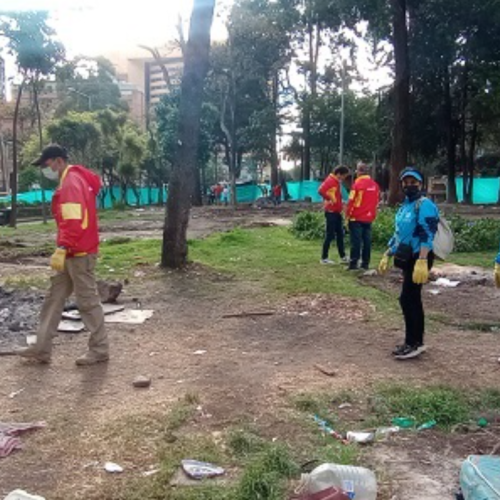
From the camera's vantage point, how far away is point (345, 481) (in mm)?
3074

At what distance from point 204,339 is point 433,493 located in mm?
3544

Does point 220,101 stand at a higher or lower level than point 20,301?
higher

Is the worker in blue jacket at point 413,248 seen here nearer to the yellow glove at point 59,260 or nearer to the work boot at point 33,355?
the yellow glove at point 59,260

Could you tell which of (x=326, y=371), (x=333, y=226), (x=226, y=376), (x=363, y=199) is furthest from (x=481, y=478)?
(x=333, y=226)

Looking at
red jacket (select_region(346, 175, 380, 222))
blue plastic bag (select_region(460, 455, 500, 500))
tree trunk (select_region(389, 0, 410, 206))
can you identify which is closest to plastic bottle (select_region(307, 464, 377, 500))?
blue plastic bag (select_region(460, 455, 500, 500))

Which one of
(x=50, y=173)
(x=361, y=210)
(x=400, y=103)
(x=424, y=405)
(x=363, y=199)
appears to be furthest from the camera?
(x=400, y=103)

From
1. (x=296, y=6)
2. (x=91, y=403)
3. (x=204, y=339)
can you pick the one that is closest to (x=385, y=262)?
(x=204, y=339)

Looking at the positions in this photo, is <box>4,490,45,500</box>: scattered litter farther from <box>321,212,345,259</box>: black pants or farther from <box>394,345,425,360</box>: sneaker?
<box>321,212,345,259</box>: black pants

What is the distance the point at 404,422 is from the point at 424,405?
0.96ft

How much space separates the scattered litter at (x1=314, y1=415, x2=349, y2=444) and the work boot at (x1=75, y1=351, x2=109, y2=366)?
2.23 m

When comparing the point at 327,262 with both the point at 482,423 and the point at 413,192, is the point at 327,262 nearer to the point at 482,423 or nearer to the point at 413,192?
the point at 413,192

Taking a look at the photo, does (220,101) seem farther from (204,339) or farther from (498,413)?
(498,413)

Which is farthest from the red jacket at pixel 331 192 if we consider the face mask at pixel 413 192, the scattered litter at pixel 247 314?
the face mask at pixel 413 192

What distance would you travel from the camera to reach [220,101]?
35.8 meters
